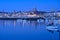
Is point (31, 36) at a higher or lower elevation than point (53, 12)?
lower

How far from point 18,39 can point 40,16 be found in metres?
0.49

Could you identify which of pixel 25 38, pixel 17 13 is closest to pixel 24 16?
pixel 17 13

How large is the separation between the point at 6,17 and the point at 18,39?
39 cm

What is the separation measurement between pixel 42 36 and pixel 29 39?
0.83ft

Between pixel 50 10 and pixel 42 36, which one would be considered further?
pixel 42 36

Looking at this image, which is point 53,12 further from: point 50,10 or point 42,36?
point 42,36

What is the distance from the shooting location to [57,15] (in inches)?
104

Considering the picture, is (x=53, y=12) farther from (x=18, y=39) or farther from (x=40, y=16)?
(x=18, y=39)

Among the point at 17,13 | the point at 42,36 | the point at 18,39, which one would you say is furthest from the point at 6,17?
the point at 42,36

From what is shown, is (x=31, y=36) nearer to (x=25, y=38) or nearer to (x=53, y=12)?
(x=25, y=38)

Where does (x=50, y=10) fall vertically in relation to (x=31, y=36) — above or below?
Answer: above

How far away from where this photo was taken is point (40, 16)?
9.17 ft

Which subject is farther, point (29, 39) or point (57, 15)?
point (29, 39)

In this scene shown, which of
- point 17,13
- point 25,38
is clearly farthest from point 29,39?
point 17,13
